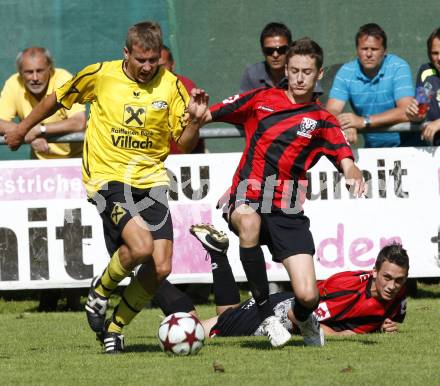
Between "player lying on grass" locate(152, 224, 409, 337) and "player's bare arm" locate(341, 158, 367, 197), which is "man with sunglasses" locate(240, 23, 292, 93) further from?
"player's bare arm" locate(341, 158, 367, 197)

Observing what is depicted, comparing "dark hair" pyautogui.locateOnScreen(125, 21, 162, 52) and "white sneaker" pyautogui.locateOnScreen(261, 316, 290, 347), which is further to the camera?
"dark hair" pyautogui.locateOnScreen(125, 21, 162, 52)

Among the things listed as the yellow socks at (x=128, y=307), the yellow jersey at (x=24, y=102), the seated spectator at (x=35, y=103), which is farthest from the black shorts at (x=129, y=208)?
the yellow jersey at (x=24, y=102)

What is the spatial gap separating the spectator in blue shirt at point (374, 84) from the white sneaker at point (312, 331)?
2970mm

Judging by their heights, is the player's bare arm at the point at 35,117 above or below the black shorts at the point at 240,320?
above

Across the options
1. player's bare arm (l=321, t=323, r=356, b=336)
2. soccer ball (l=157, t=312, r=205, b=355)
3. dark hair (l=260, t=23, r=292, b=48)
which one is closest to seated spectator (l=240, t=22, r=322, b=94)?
dark hair (l=260, t=23, r=292, b=48)

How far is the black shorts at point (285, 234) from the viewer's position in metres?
7.78

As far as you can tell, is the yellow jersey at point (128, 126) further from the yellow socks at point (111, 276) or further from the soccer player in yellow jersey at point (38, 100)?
the soccer player in yellow jersey at point (38, 100)

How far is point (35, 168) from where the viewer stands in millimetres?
10328

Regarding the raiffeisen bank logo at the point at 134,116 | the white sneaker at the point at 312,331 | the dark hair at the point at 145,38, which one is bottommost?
the white sneaker at the point at 312,331

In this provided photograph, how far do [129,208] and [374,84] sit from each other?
3.54 metres

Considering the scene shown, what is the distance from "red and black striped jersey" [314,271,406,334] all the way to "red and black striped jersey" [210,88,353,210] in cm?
81

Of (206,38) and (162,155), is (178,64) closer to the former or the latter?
(206,38)

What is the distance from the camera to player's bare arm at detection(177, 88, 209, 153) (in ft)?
24.5

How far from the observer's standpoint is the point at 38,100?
10.6 meters
